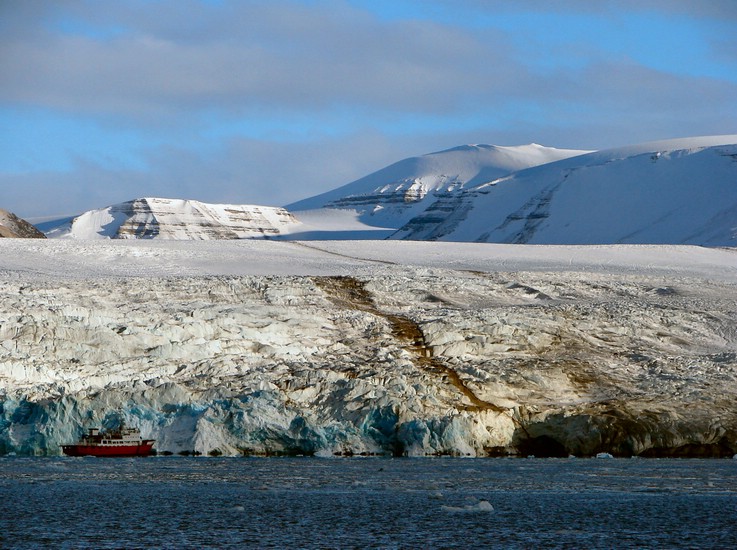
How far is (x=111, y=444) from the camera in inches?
1282

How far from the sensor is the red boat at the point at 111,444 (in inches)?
1284

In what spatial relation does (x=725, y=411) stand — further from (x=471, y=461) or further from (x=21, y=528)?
(x=21, y=528)

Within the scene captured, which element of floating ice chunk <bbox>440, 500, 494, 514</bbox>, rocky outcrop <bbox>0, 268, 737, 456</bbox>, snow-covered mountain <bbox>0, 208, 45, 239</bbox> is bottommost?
floating ice chunk <bbox>440, 500, 494, 514</bbox>

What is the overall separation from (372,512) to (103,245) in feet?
126

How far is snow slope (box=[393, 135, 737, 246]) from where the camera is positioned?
486 ft

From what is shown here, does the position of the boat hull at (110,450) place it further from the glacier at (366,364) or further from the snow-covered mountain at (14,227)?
the snow-covered mountain at (14,227)

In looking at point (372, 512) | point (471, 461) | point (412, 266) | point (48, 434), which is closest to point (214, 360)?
point (48, 434)

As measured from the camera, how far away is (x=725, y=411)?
34.4m

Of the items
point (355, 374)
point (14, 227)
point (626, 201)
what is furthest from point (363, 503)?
point (626, 201)

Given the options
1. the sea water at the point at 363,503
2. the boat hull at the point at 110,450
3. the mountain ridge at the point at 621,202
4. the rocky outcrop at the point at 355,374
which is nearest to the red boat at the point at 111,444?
the boat hull at the point at 110,450

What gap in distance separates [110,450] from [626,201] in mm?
134418

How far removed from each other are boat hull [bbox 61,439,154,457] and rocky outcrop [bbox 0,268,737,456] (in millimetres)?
312

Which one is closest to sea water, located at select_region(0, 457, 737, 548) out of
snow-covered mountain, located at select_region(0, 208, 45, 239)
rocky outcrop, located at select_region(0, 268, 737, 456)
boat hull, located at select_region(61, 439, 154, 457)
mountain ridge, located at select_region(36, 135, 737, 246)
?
boat hull, located at select_region(61, 439, 154, 457)

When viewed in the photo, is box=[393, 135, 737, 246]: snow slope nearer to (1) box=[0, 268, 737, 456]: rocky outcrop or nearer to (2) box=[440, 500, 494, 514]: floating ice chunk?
(1) box=[0, 268, 737, 456]: rocky outcrop
